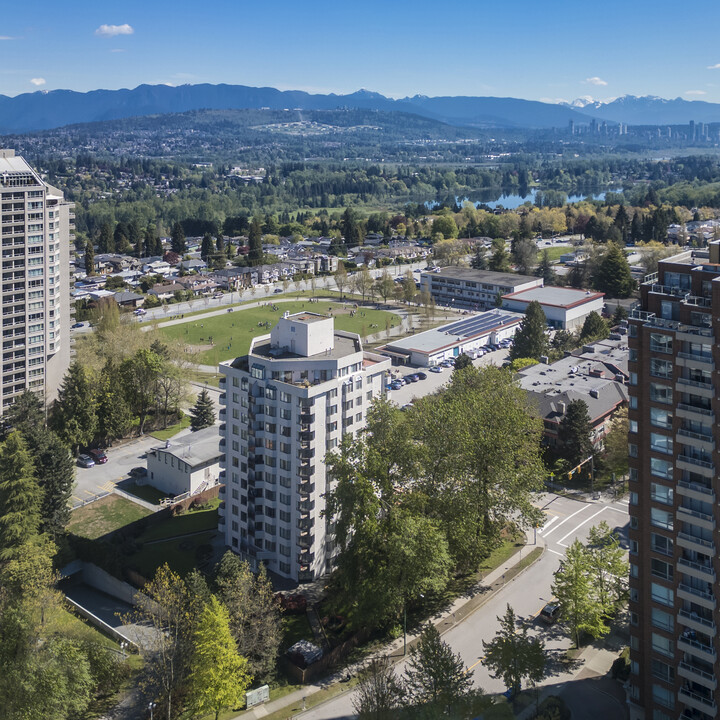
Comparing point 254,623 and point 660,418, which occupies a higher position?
point 660,418

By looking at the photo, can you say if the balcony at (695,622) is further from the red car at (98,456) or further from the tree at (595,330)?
the tree at (595,330)

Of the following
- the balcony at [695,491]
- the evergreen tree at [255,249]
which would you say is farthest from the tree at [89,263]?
the balcony at [695,491]

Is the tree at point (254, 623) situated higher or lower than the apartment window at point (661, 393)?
lower

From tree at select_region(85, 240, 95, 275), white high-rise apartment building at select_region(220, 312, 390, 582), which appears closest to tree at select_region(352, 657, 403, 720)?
white high-rise apartment building at select_region(220, 312, 390, 582)

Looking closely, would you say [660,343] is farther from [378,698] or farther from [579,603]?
[378,698]

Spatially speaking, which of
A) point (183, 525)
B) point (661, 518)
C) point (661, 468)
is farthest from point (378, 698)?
point (183, 525)
